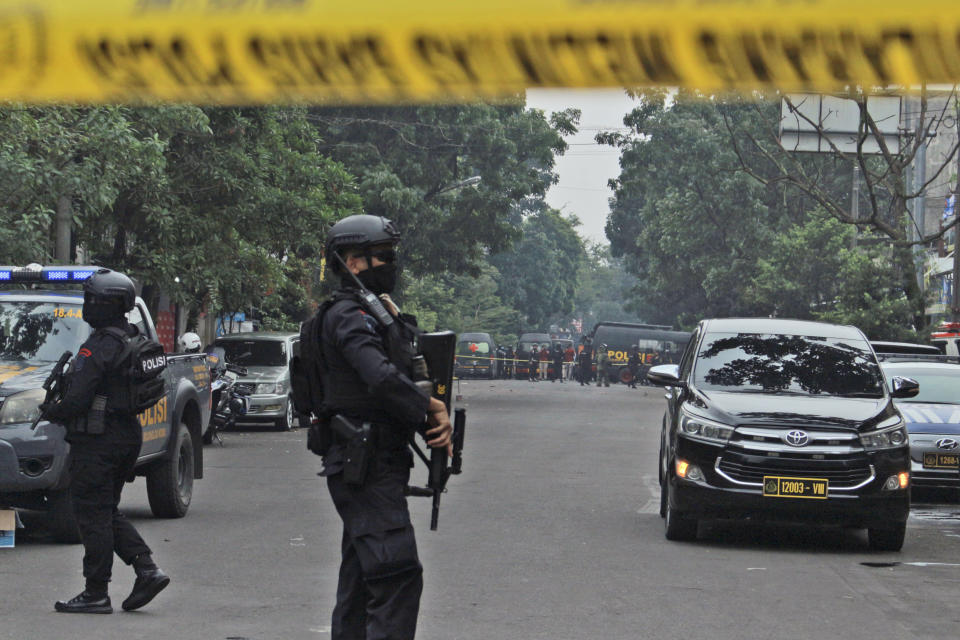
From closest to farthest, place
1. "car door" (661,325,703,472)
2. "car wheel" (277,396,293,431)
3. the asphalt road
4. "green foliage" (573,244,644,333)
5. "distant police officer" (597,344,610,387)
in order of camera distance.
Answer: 1. the asphalt road
2. "car door" (661,325,703,472)
3. "car wheel" (277,396,293,431)
4. "distant police officer" (597,344,610,387)
5. "green foliage" (573,244,644,333)

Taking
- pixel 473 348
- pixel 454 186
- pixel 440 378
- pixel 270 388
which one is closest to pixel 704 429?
pixel 440 378

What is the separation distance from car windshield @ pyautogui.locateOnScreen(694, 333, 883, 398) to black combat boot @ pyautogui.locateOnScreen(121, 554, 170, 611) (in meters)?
5.23

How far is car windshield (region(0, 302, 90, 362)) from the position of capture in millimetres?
10664

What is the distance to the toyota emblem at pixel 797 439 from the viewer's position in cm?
1051

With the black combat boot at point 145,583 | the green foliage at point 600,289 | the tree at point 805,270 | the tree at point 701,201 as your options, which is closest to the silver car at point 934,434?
the black combat boot at point 145,583

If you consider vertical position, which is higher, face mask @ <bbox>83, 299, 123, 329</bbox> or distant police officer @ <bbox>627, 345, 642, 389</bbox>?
face mask @ <bbox>83, 299, 123, 329</bbox>

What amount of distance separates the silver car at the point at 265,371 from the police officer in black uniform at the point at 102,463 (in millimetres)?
16243

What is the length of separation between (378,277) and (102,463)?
274 centimetres

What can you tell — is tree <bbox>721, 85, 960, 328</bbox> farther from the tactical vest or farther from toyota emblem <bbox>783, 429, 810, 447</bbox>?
the tactical vest

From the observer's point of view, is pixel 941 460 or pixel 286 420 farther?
pixel 286 420

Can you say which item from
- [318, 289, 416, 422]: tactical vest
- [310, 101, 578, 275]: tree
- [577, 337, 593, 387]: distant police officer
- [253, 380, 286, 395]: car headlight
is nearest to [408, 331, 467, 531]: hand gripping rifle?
[318, 289, 416, 422]: tactical vest

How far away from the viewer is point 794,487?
1047cm

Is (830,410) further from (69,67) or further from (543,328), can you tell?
(543,328)

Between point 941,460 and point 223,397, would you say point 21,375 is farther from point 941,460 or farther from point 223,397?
point 223,397
